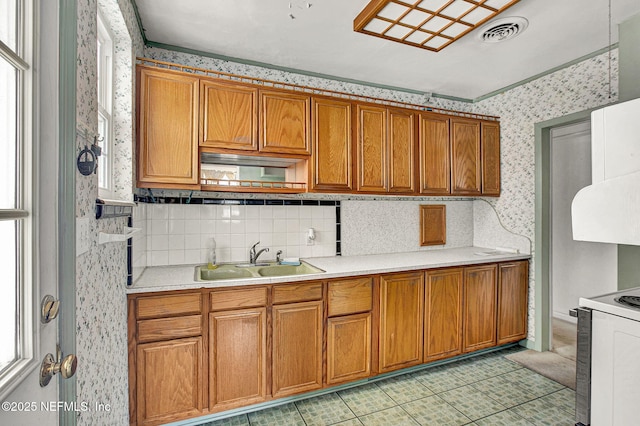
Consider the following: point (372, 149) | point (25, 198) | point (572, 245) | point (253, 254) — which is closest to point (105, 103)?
point (25, 198)

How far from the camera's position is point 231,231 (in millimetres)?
2502

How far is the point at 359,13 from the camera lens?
1975 millimetres

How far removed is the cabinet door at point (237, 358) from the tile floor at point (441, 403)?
0.57 ft

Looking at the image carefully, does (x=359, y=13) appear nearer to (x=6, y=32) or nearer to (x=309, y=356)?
(x=6, y=32)

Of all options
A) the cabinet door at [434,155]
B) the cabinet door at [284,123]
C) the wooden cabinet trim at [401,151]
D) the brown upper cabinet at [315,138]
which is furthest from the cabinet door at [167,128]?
the cabinet door at [434,155]

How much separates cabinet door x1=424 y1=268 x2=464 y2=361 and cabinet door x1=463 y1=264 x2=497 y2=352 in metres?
0.09

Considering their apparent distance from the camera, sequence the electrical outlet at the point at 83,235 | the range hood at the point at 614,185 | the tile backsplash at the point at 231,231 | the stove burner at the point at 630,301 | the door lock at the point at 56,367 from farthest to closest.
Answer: the tile backsplash at the point at 231,231, the stove burner at the point at 630,301, the range hood at the point at 614,185, the electrical outlet at the point at 83,235, the door lock at the point at 56,367

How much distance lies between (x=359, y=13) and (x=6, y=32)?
187 centimetres

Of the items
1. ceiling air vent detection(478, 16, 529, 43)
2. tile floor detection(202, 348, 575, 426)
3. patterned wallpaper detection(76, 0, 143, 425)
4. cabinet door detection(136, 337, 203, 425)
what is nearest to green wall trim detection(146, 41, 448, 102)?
patterned wallpaper detection(76, 0, 143, 425)

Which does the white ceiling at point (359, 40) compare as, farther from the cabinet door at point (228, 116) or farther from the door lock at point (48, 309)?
the door lock at point (48, 309)

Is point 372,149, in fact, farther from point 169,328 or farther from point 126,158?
point 169,328

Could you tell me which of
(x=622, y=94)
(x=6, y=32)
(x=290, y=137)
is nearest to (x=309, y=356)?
(x=290, y=137)

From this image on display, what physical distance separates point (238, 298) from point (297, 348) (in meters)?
0.55

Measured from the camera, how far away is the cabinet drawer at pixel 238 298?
1884 millimetres
